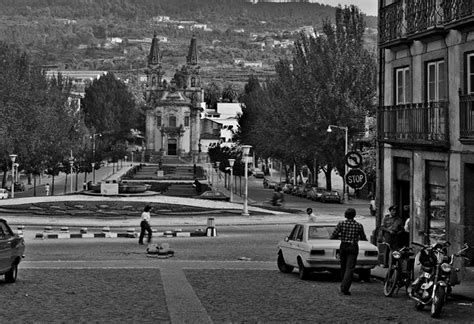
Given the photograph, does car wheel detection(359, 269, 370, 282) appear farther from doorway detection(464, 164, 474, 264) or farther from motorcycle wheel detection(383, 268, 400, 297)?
motorcycle wheel detection(383, 268, 400, 297)

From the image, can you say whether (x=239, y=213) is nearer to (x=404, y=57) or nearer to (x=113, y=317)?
(x=404, y=57)

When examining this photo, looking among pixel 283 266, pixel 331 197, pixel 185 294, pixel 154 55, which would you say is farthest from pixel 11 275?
pixel 154 55

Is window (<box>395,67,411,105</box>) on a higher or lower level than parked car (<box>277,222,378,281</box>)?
higher

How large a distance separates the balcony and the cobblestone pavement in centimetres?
442

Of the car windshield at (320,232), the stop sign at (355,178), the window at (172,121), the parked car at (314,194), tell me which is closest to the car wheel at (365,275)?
the car windshield at (320,232)

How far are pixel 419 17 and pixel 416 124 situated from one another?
8.90ft

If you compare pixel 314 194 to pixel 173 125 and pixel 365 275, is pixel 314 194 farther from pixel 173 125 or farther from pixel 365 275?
pixel 173 125

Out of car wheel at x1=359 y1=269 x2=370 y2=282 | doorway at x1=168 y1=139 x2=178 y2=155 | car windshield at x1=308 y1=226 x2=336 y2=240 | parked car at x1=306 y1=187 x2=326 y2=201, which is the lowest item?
car wheel at x1=359 y1=269 x2=370 y2=282

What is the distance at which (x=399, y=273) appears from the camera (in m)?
17.8

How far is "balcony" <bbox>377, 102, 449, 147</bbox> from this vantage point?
2303 centimetres

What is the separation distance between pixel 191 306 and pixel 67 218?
119 feet

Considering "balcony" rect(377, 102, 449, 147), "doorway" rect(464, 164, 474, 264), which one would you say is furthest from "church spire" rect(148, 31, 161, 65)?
"doorway" rect(464, 164, 474, 264)

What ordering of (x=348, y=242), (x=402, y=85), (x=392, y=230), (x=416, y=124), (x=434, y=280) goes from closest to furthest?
(x=434, y=280), (x=348, y=242), (x=392, y=230), (x=416, y=124), (x=402, y=85)

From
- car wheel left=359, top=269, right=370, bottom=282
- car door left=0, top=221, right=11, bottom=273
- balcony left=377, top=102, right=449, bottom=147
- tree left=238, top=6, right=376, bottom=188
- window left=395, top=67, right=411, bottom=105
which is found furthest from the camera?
tree left=238, top=6, right=376, bottom=188
